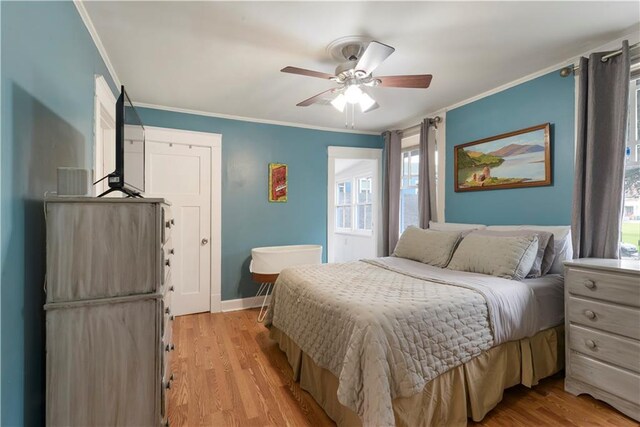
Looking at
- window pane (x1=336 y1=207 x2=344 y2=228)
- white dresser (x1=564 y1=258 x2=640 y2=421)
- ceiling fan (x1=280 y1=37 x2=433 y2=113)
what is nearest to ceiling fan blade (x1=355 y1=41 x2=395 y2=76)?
ceiling fan (x1=280 y1=37 x2=433 y2=113)

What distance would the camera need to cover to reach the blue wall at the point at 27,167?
1076 mm

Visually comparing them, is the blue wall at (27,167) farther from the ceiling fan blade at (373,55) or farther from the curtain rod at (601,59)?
the curtain rod at (601,59)

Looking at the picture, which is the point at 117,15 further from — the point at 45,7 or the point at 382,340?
the point at 382,340

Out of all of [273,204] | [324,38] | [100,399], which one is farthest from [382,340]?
[273,204]

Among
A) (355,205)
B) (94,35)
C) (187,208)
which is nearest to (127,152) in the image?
(94,35)

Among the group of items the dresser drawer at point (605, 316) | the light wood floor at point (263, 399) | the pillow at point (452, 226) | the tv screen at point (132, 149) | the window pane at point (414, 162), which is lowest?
the light wood floor at point (263, 399)

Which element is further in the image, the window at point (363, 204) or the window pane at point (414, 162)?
the window at point (363, 204)

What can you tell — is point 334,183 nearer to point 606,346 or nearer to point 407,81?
point 407,81

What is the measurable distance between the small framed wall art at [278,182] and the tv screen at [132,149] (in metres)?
1.97

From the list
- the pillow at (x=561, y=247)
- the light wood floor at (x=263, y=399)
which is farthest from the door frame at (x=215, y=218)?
the pillow at (x=561, y=247)

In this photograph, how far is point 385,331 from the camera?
1.46 m

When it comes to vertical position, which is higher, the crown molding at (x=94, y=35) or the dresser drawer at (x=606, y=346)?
the crown molding at (x=94, y=35)

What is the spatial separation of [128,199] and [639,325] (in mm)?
2727

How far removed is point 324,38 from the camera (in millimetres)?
2082
